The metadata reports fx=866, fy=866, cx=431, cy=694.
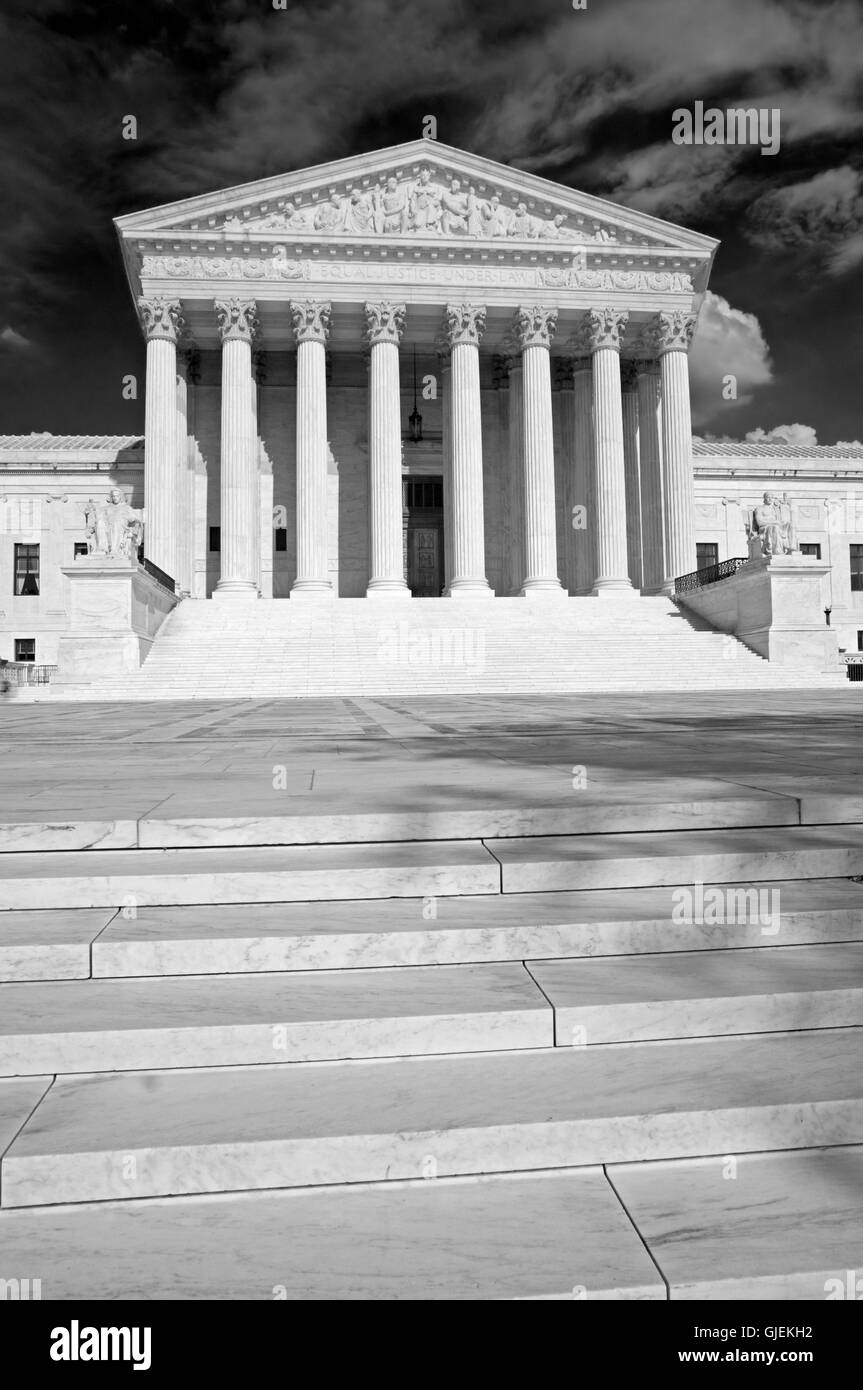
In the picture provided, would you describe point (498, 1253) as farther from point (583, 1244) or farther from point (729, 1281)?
point (729, 1281)

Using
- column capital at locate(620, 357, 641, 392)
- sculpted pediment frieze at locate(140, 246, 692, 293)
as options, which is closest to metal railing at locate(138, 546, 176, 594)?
sculpted pediment frieze at locate(140, 246, 692, 293)

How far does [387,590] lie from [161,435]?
475 inches

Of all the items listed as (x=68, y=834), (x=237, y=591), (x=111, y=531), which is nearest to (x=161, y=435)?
(x=237, y=591)

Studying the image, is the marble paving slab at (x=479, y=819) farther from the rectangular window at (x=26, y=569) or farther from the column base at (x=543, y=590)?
the rectangular window at (x=26, y=569)

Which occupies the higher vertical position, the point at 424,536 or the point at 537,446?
the point at 537,446

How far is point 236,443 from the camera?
38438 mm

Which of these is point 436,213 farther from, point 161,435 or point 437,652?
point 437,652

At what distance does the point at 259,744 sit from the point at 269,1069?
5946mm

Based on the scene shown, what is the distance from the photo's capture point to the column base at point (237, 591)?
36.8 m

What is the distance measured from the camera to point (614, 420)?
40281 millimetres

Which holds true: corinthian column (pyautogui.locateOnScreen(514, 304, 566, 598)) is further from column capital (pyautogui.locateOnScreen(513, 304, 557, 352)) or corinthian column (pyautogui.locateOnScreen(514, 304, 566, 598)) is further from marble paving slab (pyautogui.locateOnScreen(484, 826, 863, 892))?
marble paving slab (pyautogui.locateOnScreen(484, 826, 863, 892))

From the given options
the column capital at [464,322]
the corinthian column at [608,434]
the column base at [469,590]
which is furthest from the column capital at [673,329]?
the column base at [469,590]

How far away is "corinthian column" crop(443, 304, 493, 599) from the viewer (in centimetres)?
3856
